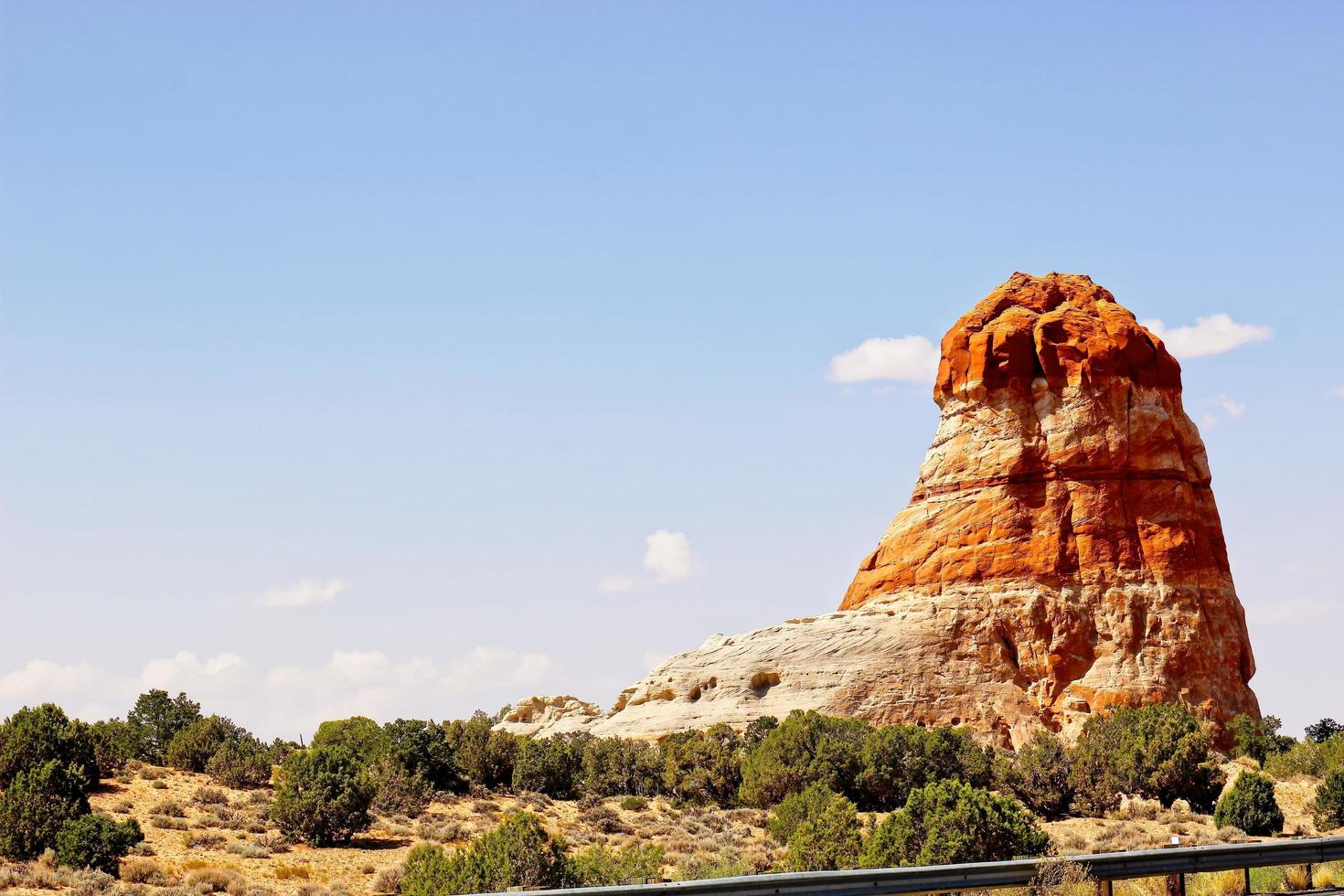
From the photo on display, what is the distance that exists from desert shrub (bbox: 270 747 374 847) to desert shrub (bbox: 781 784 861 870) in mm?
9483

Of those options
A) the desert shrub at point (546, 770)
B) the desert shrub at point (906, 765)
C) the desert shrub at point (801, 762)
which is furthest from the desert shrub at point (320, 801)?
the desert shrub at point (906, 765)

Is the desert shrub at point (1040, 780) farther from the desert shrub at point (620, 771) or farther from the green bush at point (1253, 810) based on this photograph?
the desert shrub at point (620, 771)

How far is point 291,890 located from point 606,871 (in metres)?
5.68

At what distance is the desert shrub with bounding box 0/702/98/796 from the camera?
1158 inches

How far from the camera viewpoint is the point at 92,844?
24.4 meters

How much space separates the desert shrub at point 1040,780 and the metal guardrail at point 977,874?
62.9ft

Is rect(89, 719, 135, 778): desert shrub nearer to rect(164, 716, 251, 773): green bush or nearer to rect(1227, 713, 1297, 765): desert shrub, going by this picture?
rect(164, 716, 251, 773): green bush

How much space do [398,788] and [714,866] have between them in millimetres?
11174

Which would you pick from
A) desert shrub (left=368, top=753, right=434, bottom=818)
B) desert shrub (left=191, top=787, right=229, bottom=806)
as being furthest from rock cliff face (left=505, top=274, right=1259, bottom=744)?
desert shrub (left=191, top=787, right=229, bottom=806)

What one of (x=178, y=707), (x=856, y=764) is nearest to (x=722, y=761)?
(x=856, y=764)

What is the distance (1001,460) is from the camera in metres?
64.1

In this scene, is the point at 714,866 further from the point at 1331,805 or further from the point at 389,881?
the point at 1331,805

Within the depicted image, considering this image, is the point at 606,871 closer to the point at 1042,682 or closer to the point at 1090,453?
the point at 1042,682

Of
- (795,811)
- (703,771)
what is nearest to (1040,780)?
(703,771)
